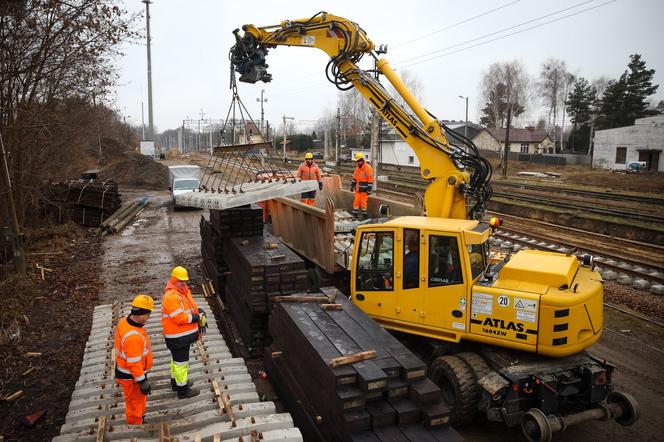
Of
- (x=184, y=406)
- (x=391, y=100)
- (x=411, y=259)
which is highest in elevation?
(x=391, y=100)

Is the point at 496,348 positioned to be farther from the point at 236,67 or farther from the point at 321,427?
the point at 236,67

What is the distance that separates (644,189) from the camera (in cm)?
2917

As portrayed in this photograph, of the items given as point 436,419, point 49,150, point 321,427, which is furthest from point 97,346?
point 49,150

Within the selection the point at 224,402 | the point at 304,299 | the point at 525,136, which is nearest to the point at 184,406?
the point at 224,402

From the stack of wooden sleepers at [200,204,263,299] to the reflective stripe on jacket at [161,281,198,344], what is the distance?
4.01m

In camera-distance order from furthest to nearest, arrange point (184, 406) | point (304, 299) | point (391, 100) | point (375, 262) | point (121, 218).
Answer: point (121, 218) → point (391, 100) → point (375, 262) → point (304, 299) → point (184, 406)

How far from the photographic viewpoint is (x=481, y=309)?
5.82 metres

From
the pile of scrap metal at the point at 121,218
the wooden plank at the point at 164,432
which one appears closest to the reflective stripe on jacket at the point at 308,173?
the wooden plank at the point at 164,432

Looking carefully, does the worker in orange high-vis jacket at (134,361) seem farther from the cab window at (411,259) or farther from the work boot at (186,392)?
the cab window at (411,259)

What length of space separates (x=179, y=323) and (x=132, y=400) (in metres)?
0.93

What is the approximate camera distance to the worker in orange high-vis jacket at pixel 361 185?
424 inches

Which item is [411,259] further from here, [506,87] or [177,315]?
[506,87]

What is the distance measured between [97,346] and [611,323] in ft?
29.5

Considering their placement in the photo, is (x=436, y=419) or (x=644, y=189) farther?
(x=644, y=189)
